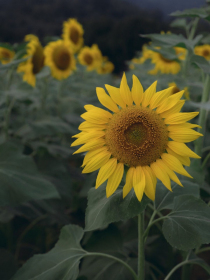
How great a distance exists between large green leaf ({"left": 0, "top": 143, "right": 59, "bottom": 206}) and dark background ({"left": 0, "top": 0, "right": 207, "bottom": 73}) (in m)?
10.4

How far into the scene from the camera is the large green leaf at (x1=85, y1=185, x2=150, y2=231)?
3.43 feet

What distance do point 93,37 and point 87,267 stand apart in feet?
40.4

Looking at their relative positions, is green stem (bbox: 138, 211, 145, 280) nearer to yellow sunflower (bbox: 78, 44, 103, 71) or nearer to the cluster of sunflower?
the cluster of sunflower

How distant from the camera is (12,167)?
1.59 metres

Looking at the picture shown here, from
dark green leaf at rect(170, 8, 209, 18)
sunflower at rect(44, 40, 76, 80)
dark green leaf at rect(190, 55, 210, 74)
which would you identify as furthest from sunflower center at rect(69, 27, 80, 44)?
dark green leaf at rect(190, 55, 210, 74)

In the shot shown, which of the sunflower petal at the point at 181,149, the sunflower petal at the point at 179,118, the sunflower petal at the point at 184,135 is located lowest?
the sunflower petal at the point at 181,149

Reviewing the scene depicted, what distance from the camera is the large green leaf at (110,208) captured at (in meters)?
1.04

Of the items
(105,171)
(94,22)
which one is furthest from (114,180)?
(94,22)

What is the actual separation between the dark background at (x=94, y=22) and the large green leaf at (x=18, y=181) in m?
10.4

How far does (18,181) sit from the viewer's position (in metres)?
1.52

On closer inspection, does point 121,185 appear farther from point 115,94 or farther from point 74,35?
point 74,35

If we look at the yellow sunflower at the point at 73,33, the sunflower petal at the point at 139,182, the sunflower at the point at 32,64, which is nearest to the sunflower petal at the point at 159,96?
the sunflower petal at the point at 139,182

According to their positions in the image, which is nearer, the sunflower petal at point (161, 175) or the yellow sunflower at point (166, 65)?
the sunflower petal at point (161, 175)

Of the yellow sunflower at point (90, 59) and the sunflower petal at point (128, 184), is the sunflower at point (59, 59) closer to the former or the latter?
the yellow sunflower at point (90, 59)
